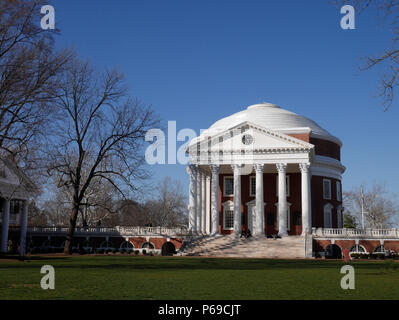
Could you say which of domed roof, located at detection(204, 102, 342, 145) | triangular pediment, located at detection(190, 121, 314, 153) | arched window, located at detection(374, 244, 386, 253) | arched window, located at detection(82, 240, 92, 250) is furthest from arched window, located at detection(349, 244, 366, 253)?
arched window, located at detection(82, 240, 92, 250)

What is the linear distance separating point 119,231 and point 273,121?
2499 centimetres

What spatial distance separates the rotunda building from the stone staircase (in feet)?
6.91

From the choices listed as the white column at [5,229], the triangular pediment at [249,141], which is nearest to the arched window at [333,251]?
the triangular pediment at [249,141]

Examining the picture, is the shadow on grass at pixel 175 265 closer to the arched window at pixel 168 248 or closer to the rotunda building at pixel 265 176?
the rotunda building at pixel 265 176

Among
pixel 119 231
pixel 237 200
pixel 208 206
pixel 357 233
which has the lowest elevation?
pixel 119 231

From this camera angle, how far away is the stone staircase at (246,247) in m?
43.6

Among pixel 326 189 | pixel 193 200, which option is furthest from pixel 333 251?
pixel 193 200

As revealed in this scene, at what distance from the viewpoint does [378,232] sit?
47562 millimetres

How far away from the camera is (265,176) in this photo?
186 feet

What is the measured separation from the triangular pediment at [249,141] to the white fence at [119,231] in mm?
10181

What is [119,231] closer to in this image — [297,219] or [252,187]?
[252,187]

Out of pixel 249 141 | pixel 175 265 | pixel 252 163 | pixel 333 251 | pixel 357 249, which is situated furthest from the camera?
pixel 333 251
